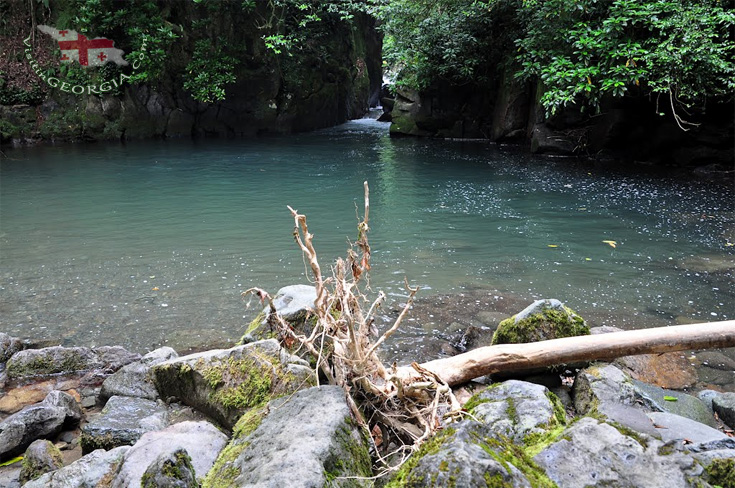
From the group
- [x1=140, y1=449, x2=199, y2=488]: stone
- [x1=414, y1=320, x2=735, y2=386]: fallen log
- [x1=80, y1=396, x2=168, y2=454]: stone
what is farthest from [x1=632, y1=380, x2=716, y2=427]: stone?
[x1=80, y1=396, x2=168, y2=454]: stone

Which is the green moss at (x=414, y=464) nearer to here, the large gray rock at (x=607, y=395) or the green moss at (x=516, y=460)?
the green moss at (x=516, y=460)

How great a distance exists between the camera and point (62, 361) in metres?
4.24

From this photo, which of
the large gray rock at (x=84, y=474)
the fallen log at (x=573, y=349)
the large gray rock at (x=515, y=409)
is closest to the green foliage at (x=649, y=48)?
the fallen log at (x=573, y=349)

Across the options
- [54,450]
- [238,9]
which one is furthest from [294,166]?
[54,450]

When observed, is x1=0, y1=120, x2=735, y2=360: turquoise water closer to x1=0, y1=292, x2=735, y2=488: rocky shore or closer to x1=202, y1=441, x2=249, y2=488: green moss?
x1=0, y1=292, x2=735, y2=488: rocky shore

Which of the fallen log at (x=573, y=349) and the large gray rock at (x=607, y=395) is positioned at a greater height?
the fallen log at (x=573, y=349)

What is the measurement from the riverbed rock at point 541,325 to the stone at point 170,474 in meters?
2.32

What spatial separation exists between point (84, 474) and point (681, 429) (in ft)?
9.60

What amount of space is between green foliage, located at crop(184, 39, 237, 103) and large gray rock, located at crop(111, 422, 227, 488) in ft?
56.2

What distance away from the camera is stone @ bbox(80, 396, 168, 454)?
9.89ft

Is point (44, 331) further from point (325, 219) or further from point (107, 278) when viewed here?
point (325, 219)

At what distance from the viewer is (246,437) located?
2264 millimetres

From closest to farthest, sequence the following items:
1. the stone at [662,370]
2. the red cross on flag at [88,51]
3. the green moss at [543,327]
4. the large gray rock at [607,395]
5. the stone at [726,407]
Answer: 1. the large gray rock at [607,395]
2. the stone at [726,407]
3. the green moss at [543,327]
4. the stone at [662,370]
5. the red cross on flag at [88,51]

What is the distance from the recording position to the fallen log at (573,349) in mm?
3266
